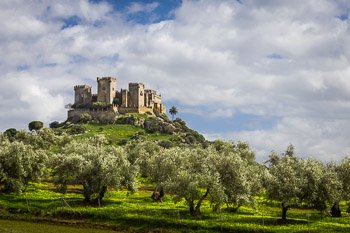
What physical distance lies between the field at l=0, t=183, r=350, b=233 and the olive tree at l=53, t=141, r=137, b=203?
2607 mm

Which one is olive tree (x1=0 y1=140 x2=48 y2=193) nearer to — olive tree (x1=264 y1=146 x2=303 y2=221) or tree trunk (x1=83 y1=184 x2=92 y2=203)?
tree trunk (x1=83 y1=184 x2=92 y2=203)

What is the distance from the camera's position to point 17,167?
76.6 m

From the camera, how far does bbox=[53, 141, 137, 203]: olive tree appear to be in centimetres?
7231

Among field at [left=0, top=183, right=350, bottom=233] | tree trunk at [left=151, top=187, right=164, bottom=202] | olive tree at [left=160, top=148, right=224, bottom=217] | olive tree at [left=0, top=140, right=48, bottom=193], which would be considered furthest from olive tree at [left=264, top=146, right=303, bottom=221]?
olive tree at [left=0, top=140, right=48, bottom=193]

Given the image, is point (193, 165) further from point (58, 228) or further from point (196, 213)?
point (58, 228)

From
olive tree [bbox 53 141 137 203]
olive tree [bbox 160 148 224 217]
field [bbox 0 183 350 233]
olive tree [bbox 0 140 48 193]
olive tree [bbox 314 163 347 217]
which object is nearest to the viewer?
field [bbox 0 183 350 233]

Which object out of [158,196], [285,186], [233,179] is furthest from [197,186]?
[158,196]

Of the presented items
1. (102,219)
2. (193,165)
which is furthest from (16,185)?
(193,165)

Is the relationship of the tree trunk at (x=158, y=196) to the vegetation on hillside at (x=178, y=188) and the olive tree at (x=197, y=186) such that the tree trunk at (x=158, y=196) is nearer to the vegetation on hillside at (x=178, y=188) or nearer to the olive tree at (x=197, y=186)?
the vegetation on hillside at (x=178, y=188)

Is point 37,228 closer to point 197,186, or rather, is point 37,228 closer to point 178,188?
point 178,188

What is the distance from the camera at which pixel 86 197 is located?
237 feet

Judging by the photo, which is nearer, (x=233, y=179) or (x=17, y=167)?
(x=233, y=179)

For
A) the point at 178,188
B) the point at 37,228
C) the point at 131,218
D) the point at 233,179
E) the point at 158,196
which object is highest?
the point at 233,179

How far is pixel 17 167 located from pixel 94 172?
13592mm
